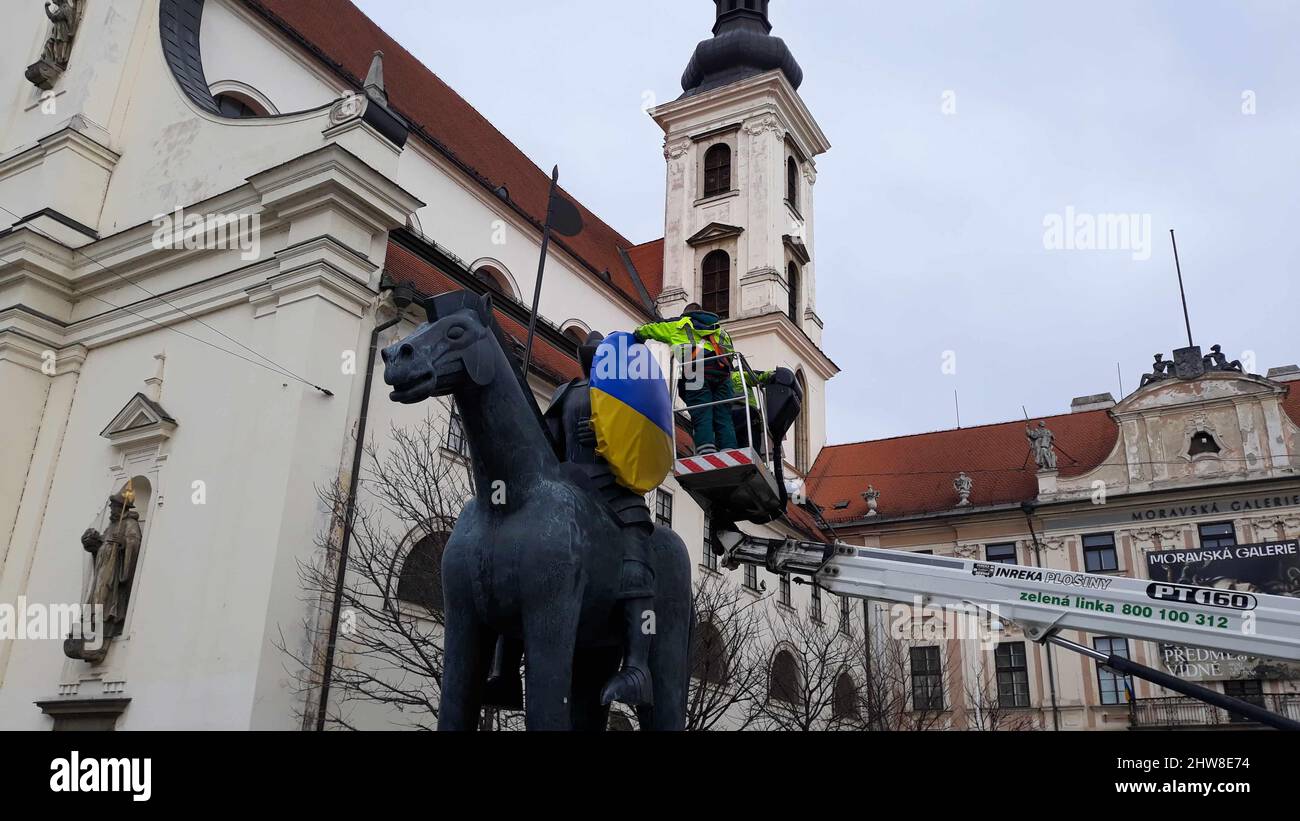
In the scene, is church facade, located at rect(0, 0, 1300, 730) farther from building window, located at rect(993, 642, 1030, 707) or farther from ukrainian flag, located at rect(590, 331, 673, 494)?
ukrainian flag, located at rect(590, 331, 673, 494)

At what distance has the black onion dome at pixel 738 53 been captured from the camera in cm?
4122

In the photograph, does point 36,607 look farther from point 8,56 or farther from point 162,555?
point 8,56

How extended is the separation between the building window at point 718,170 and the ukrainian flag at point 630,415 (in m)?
35.8

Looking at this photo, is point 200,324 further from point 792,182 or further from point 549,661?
point 792,182

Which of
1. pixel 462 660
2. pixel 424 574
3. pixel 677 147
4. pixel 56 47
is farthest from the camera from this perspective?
pixel 677 147

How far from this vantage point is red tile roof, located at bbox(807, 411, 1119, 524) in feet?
125

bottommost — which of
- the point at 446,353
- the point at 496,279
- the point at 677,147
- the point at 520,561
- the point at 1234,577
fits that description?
the point at 520,561

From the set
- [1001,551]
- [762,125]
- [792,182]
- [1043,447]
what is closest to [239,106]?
[762,125]

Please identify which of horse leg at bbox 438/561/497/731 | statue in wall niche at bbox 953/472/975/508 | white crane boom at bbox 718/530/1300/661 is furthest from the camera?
statue in wall niche at bbox 953/472/975/508

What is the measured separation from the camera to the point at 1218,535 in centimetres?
3316

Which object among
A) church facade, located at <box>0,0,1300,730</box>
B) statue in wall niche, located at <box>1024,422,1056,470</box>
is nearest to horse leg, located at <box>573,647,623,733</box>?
church facade, located at <box>0,0,1300,730</box>

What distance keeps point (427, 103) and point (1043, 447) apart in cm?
2522

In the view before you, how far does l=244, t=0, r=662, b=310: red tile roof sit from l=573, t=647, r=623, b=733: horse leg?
68.5ft

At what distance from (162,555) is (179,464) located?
4.93 ft
